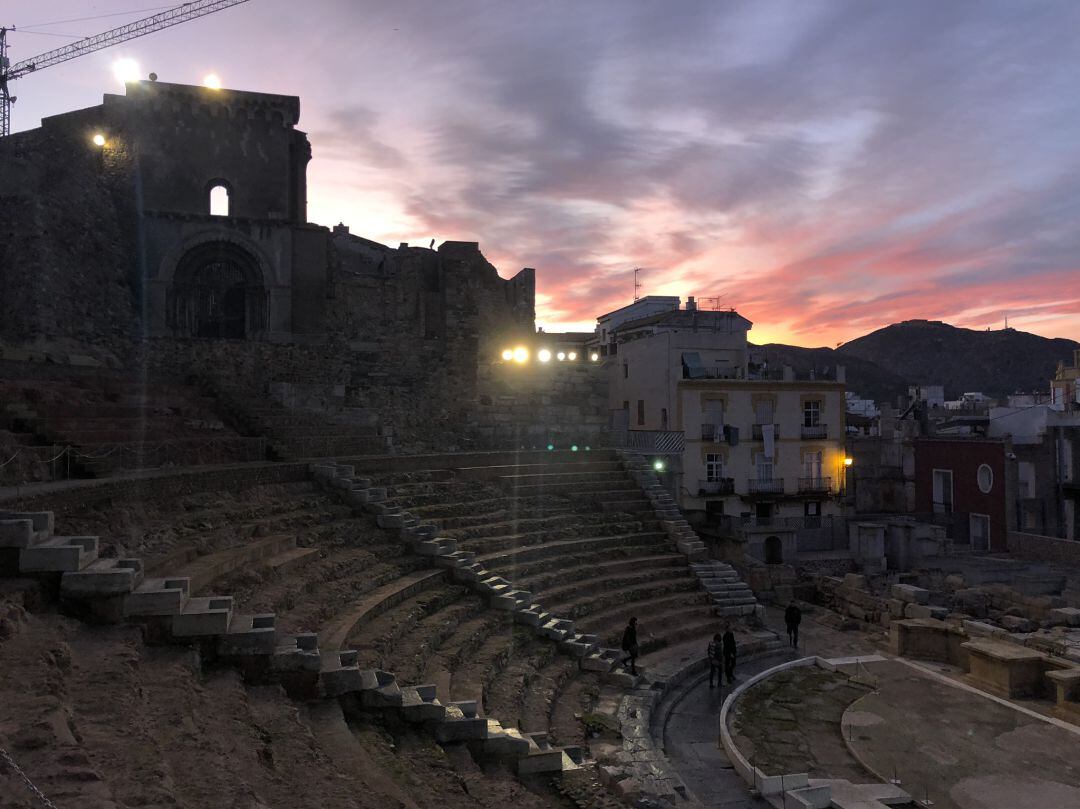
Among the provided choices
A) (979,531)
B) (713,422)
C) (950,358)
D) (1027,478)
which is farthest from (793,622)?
(950,358)

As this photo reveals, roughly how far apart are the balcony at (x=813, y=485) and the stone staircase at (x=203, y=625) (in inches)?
1025

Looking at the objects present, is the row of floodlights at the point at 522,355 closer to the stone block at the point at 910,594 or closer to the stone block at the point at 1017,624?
the stone block at the point at 910,594

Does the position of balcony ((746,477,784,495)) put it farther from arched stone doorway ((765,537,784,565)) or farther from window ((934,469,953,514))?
window ((934,469,953,514))

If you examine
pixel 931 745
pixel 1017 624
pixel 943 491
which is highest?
pixel 943 491

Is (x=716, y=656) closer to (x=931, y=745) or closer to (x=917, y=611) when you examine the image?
(x=931, y=745)

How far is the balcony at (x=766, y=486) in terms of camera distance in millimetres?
29875

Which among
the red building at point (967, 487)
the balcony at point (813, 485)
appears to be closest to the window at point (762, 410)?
the balcony at point (813, 485)

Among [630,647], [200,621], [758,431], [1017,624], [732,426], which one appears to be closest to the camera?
[200,621]

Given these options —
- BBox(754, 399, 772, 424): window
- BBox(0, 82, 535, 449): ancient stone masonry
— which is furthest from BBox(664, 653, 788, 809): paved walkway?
BBox(754, 399, 772, 424): window

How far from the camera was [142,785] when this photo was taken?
3.97 metres

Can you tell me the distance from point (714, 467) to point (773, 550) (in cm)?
402

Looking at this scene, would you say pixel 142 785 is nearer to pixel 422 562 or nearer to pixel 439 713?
pixel 439 713

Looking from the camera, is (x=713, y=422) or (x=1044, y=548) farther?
(x=713, y=422)

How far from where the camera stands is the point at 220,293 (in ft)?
79.7
